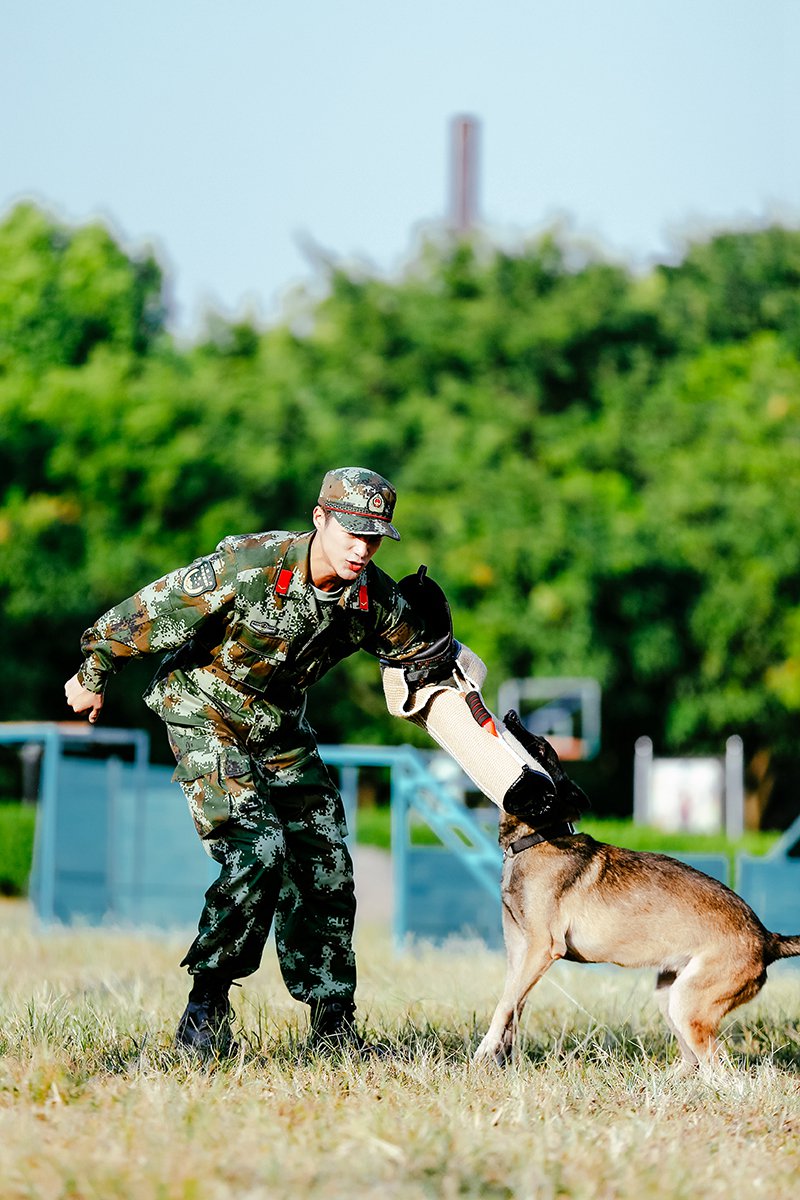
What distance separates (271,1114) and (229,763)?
156 cm

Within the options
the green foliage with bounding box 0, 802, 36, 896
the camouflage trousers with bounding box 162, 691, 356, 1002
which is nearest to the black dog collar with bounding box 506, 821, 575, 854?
the camouflage trousers with bounding box 162, 691, 356, 1002

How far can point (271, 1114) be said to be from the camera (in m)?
4.39

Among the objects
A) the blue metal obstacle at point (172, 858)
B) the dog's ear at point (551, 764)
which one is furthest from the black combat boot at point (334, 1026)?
the blue metal obstacle at point (172, 858)

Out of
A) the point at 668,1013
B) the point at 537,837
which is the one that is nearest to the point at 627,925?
the point at 668,1013

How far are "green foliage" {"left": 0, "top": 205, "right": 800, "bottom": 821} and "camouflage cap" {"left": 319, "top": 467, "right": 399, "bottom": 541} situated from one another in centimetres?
2526

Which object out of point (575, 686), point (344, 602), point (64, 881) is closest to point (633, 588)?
point (575, 686)

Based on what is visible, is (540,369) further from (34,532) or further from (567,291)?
(34,532)

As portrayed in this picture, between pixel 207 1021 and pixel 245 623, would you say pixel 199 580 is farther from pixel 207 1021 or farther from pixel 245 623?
pixel 207 1021

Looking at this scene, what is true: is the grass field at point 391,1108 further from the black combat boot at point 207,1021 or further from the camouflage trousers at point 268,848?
the camouflage trousers at point 268,848

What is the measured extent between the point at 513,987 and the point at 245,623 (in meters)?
1.68

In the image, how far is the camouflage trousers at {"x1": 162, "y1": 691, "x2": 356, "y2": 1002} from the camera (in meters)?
5.57

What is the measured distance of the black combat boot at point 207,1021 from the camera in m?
5.47

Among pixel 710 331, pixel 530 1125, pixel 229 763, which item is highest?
pixel 710 331

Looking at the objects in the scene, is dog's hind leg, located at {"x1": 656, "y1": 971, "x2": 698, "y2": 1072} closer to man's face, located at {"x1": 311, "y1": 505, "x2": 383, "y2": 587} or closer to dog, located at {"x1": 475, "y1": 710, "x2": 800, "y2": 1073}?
dog, located at {"x1": 475, "y1": 710, "x2": 800, "y2": 1073}
